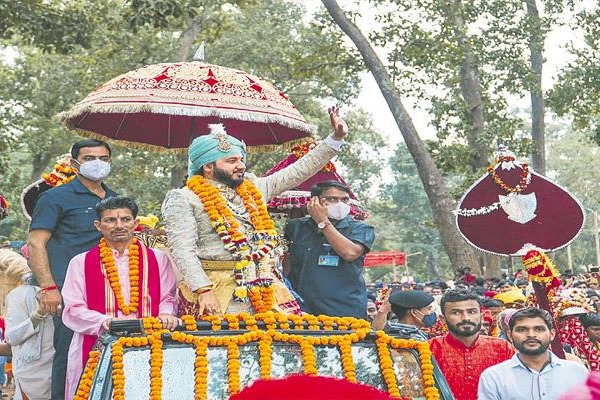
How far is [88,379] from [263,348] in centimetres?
77

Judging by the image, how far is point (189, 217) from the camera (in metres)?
5.49

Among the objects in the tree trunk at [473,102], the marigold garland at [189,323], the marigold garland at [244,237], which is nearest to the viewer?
the marigold garland at [189,323]

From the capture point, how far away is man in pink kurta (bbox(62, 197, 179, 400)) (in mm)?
5203

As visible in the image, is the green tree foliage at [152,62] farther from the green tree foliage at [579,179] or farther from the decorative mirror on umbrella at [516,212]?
the green tree foliage at [579,179]

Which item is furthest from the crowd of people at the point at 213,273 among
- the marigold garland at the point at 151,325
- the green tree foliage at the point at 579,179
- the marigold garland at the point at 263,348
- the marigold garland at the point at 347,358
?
the green tree foliage at the point at 579,179

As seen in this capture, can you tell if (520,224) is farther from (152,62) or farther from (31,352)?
(152,62)

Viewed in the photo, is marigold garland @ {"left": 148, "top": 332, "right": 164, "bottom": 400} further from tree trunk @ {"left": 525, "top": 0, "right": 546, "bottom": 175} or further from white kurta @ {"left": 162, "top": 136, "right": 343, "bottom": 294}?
tree trunk @ {"left": 525, "top": 0, "right": 546, "bottom": 175}

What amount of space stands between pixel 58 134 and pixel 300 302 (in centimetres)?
2345

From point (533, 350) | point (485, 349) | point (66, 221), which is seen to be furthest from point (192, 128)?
point (533, 350)

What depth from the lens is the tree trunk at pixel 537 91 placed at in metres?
20.5

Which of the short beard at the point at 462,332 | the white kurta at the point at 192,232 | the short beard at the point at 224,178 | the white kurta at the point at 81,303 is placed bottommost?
the short beard at the point at 462,332

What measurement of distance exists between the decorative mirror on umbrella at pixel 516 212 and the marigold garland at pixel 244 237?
2.41 m

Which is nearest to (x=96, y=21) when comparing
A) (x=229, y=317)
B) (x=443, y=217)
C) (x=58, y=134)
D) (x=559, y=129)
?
(x=443, y=217)

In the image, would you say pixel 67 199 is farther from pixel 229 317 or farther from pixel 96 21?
pixel 96 21
